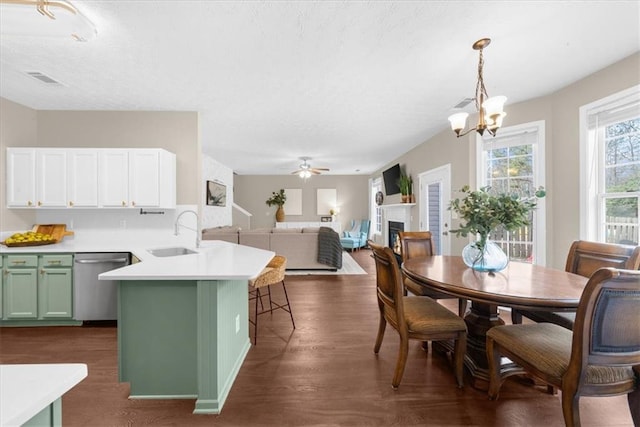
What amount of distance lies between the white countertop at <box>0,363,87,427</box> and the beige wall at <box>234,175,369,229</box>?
8.58 meters

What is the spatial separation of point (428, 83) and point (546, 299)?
7.30 ft

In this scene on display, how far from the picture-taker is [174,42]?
6.96ft

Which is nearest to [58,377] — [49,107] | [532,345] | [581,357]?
[581,357]

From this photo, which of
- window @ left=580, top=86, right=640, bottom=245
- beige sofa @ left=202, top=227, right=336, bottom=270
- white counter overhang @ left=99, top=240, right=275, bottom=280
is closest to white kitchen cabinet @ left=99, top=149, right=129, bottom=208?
white counter overhang @ left=99, top=240, right=275, bottom=280

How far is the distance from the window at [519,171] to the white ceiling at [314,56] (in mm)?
453

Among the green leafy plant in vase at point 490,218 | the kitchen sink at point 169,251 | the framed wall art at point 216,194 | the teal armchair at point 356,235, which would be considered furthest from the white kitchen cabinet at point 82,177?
the teal armchair at point 356,235

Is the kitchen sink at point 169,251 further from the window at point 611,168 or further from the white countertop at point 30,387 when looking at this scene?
the window at point 611,168

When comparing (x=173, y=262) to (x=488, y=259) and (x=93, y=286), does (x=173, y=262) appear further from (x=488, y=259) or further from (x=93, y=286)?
(x=488, y=259)

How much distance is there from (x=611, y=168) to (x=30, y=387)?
3977mm

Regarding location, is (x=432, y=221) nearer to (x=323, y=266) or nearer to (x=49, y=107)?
(x=323, y=266)

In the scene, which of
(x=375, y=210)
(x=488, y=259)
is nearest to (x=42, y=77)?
(x=488, y=259)

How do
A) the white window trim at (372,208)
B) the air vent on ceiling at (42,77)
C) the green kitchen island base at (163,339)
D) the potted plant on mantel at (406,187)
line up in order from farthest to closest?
the white window trim at (372,208), the potted plant on mantel at (406,187), the air vent on ceiling at (42,77), the green kitchen island base at (163,339)

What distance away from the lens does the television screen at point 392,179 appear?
6246 millimetres

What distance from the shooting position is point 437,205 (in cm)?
479
